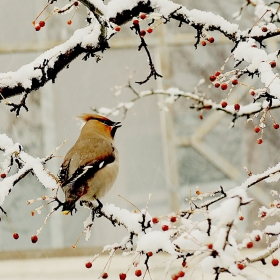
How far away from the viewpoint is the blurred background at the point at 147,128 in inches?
207

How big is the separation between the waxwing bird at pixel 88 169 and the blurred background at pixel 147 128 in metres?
2.42

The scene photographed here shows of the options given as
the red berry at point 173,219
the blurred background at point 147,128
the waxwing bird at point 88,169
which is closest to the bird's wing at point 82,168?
the waxwing bird at point 88,169

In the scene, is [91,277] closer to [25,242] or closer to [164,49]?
[25,242]

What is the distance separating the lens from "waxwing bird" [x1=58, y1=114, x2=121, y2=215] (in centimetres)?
226

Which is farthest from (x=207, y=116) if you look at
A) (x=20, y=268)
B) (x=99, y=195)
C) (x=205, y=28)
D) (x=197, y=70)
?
(x=205, y=28)

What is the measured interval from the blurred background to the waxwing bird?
2416 millimetres

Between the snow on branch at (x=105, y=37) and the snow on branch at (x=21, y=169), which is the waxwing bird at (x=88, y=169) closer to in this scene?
the snow on branch at (x=21, y=169)

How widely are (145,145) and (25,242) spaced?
144 centimetres

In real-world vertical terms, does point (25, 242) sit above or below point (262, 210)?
above

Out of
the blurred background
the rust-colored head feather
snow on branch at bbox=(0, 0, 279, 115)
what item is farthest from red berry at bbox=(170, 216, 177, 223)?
the blurred background

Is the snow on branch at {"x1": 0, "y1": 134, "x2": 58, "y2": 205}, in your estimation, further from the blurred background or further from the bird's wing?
the blurred background

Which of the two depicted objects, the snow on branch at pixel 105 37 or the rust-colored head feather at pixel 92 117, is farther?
the rust-colored head feather at pixel 92 117

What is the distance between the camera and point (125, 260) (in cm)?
510

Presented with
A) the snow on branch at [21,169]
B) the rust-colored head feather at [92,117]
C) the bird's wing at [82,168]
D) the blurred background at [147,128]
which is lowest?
the snow on branch at [21,169]
